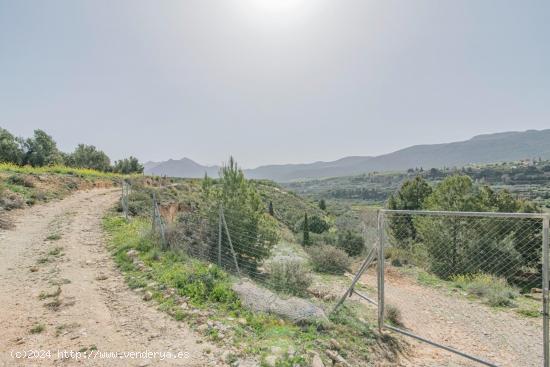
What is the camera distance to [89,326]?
506 centimetres

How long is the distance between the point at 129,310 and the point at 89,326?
76 cm

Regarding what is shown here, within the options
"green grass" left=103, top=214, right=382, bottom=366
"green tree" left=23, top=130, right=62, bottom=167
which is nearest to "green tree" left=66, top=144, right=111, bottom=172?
"green tree" left=23, top=130, right=62, bottom=167

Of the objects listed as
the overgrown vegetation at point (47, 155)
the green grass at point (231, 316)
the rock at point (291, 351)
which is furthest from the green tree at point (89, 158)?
the rock at point (291, 351)

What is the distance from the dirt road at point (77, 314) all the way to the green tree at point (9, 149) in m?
28.0

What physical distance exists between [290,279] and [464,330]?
13.7 ft

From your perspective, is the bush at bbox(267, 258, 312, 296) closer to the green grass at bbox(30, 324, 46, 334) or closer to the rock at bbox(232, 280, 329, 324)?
the rock at bbox(232, 280, 329, 324)

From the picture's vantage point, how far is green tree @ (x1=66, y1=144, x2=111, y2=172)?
146 ft

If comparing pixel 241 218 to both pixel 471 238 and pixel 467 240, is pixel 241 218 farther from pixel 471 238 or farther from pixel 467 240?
pixel 471 238

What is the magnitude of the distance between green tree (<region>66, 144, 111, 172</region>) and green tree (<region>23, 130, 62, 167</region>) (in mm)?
6407

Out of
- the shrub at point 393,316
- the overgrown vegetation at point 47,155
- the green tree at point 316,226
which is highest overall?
the overgrown vegetation at point 47,155

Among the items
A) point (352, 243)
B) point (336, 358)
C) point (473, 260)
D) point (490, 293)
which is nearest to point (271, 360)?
point (336, 358)

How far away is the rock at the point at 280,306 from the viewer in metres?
5.34

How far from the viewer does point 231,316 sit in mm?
5434

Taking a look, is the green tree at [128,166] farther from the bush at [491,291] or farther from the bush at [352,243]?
the bush at [491,291]
